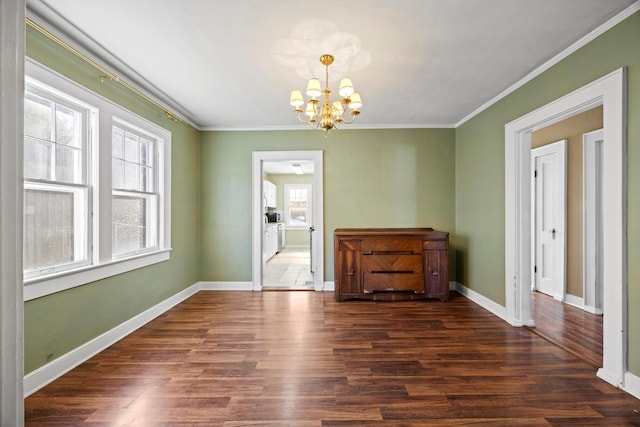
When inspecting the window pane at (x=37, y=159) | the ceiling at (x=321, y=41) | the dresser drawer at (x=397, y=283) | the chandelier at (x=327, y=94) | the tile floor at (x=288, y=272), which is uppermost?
the ceiling at (x=321, y=41)

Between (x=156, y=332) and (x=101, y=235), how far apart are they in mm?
1130

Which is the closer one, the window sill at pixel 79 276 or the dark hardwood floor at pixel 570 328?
the window sill at pixel 79 276

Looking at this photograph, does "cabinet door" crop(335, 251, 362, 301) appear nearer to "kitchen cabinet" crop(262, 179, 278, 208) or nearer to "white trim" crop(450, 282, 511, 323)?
"white trim" crop(450, 282, 511, 323)

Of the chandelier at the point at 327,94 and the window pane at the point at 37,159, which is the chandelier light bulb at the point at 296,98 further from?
the window pane at the point at 37,159

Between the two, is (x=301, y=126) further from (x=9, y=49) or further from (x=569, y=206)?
(x=9, y=49)

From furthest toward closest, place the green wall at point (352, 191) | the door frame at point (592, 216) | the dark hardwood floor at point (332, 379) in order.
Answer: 1. the door frame at point (592, 216)
2. the green wall at point (352, 191)
3. the dark hardwood floor at point (332, 379)

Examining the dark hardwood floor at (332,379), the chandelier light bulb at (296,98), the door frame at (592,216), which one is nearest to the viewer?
the dark hardwood floor at (332,379)

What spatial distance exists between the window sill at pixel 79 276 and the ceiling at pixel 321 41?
1.78 meters

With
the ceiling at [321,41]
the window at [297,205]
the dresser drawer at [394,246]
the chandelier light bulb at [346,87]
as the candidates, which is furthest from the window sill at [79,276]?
the window at [297,205]

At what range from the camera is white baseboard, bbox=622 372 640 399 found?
207 cm

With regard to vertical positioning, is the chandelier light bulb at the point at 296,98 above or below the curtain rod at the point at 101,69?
below

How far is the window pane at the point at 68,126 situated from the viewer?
97.6 inches

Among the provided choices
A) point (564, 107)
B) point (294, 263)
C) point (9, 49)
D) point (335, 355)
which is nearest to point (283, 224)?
point (294, 263)

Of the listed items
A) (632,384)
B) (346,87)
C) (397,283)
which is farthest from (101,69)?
(632,384)
